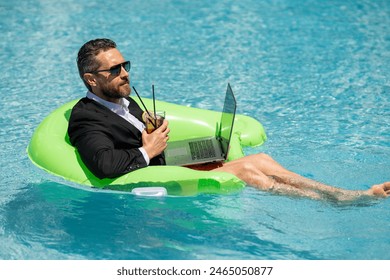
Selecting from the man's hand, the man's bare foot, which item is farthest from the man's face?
the man's bare foot

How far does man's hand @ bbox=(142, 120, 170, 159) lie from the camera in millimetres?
4543

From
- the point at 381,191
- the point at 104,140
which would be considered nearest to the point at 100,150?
the point at 104,140

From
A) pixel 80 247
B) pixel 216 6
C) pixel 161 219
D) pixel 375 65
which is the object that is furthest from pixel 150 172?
pixel 216 6

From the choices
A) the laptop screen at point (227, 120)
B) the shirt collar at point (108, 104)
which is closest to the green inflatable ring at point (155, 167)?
the laptop screen at point (227, 120)

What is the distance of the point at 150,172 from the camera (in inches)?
176

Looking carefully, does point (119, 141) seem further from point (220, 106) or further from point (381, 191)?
point (220, 106)

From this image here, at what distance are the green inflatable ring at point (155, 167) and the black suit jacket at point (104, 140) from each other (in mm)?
86

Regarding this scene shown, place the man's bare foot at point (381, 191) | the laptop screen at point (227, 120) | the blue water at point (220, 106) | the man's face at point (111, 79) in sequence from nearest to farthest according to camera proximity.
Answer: the blue water at point (220, 106)
the man's bare foot at point (381, 191)
the man's face at point (111, 79)
the laptop screen at point (227, 120)

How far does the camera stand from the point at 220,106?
22.4 feet

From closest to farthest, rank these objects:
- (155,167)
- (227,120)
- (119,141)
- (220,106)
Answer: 1. (155,167)
2. (119,141)
3. (227,120)
4. (220,106)

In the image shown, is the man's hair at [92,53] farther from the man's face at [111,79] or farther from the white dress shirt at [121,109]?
the white dress shirt at [121,109]

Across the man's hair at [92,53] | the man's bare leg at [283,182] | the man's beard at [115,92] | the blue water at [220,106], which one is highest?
the man's hair at [92,53]

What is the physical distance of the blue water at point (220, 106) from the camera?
4246 mm

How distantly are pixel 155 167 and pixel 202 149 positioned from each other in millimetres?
532
